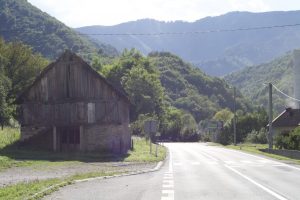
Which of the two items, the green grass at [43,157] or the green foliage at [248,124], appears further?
the green foliage at [248,124]

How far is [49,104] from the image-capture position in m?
46.0

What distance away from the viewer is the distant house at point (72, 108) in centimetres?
4497

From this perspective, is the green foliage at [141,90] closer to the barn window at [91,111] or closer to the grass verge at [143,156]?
the grass verge at [143,156]

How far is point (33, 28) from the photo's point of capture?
11388 cm

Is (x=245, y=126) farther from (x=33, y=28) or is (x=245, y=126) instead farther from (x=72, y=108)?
(x=72, y=108)

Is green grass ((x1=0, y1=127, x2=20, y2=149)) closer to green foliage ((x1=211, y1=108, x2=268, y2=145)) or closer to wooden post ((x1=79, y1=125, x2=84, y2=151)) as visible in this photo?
wooden post ((x1=79, y1=125, x2=84, y2=151))

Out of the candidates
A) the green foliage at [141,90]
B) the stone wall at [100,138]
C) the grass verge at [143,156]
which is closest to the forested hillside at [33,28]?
the green foliage at [141,90]

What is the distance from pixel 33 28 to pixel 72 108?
2862 inches

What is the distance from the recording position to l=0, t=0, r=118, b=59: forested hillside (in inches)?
4296

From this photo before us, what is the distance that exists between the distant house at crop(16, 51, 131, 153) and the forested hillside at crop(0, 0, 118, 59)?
61.5 m

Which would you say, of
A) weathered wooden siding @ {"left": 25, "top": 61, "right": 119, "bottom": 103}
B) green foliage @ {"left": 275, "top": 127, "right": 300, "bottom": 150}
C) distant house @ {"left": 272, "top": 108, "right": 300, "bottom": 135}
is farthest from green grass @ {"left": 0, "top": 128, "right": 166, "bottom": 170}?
distant house @ {"left": 272, "top": 108, "right": 300, "bottom": 135}

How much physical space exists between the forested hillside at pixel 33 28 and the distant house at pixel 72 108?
202 ft

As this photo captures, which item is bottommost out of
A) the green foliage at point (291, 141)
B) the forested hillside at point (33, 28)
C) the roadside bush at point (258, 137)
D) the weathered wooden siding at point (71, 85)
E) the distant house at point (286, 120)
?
the roadside bush at point (258, 137)

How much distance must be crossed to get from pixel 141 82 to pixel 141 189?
8183 cm
